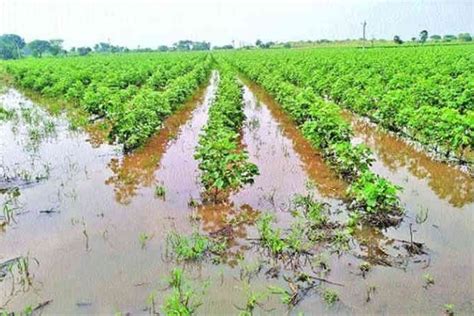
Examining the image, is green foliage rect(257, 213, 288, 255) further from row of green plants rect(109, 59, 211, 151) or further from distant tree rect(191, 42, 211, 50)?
distant tree rect(191, 42, 211, 50)

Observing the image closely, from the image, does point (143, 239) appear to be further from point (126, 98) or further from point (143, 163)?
point (126, 98)

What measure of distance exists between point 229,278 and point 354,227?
2283 millimetres

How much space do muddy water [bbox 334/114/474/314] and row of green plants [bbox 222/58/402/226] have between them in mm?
381

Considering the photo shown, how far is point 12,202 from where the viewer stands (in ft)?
29.1

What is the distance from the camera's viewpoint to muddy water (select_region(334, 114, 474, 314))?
18.1 feet

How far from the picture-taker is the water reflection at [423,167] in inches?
353

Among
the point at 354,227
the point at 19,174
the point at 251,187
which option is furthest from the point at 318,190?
the point at 19,174

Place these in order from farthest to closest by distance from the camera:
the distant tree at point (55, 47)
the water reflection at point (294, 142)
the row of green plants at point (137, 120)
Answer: the distant tree at point (55, 47)
the row of green plants at point (137, 120)
the water reflection at point (294, 142)

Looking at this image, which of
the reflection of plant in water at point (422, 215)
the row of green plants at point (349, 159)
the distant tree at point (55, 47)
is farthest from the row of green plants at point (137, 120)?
the distant tree at point (55, 47)

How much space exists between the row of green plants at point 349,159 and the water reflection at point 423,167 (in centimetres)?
70

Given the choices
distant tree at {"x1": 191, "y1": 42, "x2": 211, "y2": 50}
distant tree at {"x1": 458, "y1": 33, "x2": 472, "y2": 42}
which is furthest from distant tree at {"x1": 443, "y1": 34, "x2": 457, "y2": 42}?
distant tree at {"x1": 191, "y1": 42, "x2": 211, "y2": 50}

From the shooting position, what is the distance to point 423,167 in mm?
10492

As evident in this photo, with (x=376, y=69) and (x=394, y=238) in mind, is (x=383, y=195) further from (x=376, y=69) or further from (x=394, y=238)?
(x=376, y=69)

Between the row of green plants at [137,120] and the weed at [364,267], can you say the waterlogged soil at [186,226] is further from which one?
the row of green plants at [137,120]
